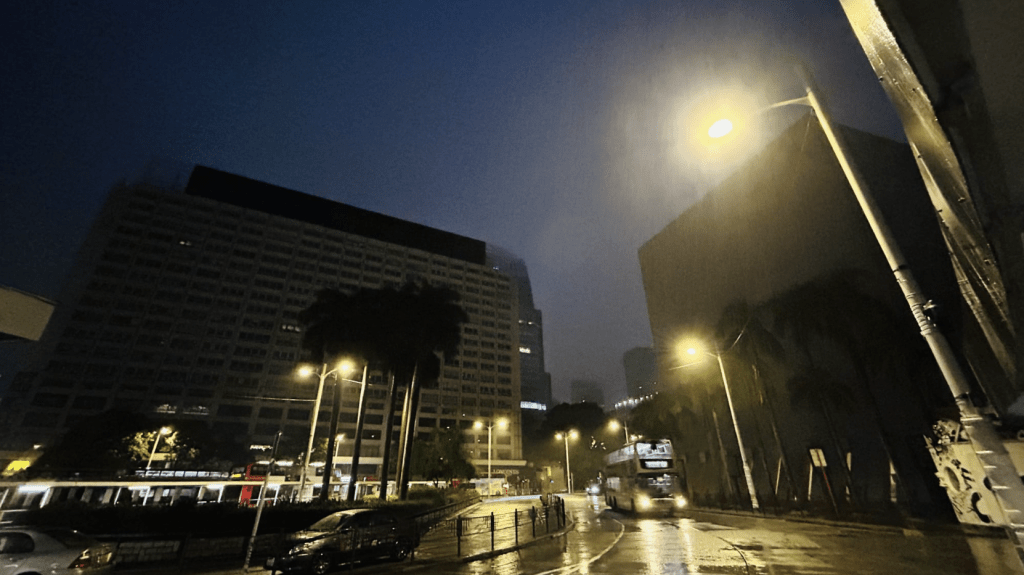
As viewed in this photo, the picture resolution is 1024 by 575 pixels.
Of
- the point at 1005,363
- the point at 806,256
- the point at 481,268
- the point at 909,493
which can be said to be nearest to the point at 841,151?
the point at 1005,363

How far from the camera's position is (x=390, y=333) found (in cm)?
3644

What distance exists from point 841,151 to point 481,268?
135m

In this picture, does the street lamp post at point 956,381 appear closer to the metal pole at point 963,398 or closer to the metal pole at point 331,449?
the metal pole at point 963,398

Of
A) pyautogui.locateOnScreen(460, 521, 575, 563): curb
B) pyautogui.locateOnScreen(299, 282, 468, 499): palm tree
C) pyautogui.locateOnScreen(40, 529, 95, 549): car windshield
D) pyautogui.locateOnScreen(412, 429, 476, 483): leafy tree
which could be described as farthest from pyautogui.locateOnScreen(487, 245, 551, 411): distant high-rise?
pyautogui.locateOnScreen(40, 529, 95, 549): car windshield

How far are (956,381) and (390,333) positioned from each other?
35061 millimetres

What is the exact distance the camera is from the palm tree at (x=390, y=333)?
35.0m

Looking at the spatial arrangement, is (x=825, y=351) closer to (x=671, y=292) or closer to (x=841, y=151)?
(x=671, y=292)

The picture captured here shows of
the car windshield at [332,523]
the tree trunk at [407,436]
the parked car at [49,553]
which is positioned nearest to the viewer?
the parked car at [49,553]

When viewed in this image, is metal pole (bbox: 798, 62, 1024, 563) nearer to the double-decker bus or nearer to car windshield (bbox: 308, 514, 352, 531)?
car windshield (bbox: 308, 514, 352, 531)

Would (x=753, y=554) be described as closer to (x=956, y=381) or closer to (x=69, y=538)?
(x=956, y=381)

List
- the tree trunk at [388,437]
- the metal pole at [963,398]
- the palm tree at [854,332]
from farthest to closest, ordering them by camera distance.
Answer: the tree trunk at [388,437] < the palm tree at [854,332] < the metal pole at [963,398]

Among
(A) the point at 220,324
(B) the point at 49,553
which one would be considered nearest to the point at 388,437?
(B) the point at 49,553

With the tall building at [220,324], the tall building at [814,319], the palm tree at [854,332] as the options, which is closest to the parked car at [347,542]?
the tall building at [814,319]

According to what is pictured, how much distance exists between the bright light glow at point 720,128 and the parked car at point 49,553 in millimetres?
17100
